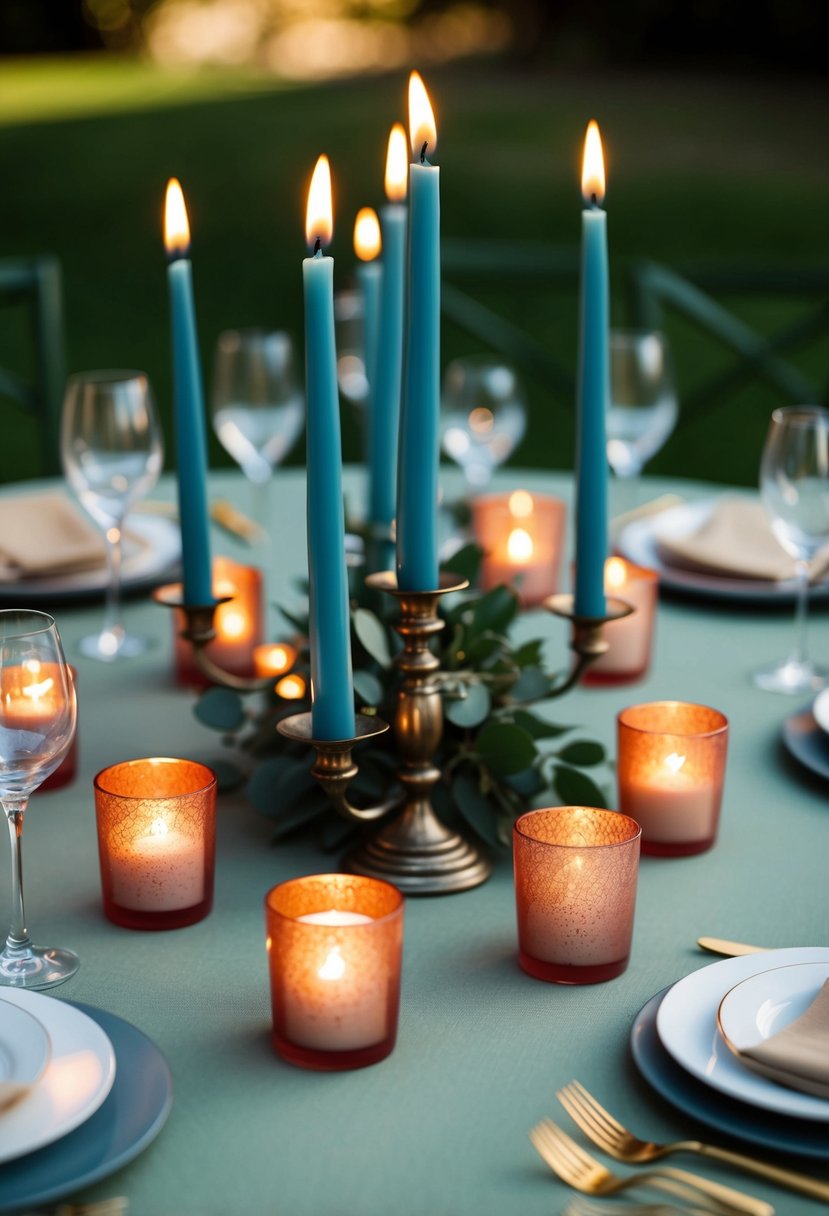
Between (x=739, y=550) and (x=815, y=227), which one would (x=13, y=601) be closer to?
(x=739, y=550)

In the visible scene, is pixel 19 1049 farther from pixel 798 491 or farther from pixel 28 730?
pixel 798 491

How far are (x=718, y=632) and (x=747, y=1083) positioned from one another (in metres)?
0.91

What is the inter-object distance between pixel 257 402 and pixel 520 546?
A: 476 mm

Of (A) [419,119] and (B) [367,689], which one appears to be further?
(B) [367,689]

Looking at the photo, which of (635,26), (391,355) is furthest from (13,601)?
(635,26)

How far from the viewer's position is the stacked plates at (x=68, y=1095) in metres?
0.74

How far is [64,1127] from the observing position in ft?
2.46

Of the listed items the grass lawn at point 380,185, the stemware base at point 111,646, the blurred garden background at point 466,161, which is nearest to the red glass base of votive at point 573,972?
the stemware base at point 111,646

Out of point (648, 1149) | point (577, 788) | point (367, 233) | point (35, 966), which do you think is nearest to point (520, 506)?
point (367, 233)

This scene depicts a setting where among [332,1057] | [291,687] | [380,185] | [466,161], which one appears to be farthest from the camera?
[466,161]

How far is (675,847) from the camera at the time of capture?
116 centimetres

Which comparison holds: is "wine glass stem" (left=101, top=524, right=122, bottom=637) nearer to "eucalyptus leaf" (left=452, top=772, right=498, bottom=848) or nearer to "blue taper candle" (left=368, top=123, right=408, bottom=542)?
"blue taper candle" (left=368, top=123, right=408, bottom=542)

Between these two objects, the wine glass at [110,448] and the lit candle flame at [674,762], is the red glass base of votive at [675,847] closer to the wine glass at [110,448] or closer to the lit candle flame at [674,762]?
the lit candle flame at [674,762]

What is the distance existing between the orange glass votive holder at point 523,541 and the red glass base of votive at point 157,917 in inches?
29.4
